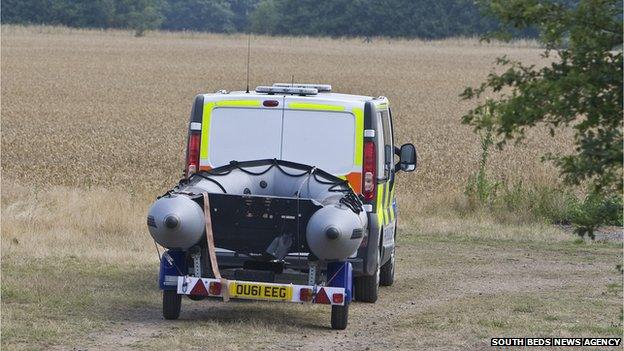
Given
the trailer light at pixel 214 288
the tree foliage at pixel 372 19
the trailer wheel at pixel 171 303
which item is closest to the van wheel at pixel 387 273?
the trailer wheel at pixel 171 303

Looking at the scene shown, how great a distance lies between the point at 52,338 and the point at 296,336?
72.6 inches

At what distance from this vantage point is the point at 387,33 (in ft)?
358

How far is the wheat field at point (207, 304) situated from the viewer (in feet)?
33.3

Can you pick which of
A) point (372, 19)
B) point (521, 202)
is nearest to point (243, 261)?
point (521, 202)

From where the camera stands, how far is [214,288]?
1020 cm

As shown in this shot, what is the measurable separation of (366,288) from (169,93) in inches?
1342

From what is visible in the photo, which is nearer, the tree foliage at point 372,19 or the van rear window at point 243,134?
the van rear window at point 243,134

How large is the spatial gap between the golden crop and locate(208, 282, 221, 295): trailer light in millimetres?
9242

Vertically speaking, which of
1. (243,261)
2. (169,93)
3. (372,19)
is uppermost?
(243,261)

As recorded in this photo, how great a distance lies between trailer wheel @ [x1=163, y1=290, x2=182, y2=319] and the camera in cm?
1056

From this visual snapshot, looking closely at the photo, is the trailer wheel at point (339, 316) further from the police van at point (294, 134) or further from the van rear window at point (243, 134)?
the van rear window at point (243, 134)

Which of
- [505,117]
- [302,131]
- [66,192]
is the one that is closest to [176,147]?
[66,192]

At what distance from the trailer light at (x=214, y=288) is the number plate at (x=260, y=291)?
A: 0.33ft

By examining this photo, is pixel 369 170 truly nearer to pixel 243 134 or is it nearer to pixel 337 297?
pixel 243 134
